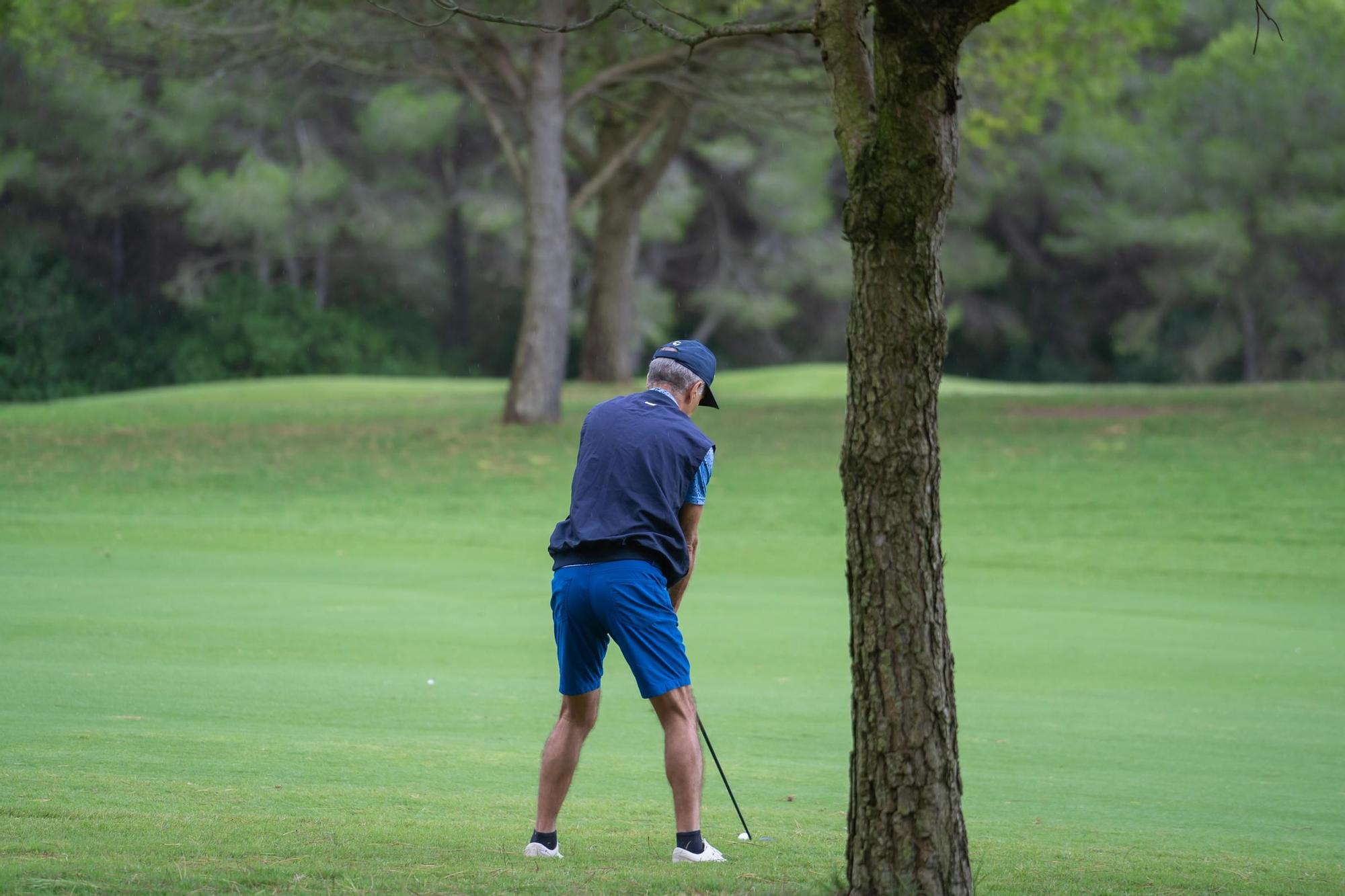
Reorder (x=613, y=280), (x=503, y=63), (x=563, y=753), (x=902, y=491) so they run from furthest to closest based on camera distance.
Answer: (x=613, y=280) → (x=503, y=63) → (x=563, y=753) → (x=902, y=491)

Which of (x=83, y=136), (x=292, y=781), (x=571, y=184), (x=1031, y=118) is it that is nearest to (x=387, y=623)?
(x=292, y=781)

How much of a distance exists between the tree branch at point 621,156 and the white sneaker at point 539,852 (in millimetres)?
22562

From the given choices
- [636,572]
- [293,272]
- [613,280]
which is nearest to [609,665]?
[636,572]

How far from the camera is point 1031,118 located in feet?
90.5

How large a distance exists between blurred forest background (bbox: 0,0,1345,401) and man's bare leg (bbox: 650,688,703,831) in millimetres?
27608

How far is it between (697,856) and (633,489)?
4.12 feet

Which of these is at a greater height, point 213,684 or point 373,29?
point 373,29

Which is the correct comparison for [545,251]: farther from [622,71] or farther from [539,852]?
[539,852]

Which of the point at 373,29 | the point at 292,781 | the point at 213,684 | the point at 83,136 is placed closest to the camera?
the point at 292,781

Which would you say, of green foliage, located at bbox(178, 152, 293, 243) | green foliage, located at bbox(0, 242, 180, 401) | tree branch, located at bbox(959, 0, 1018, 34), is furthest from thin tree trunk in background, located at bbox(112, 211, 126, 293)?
tree branch, located at bbox(959, 0, 1018, 34)

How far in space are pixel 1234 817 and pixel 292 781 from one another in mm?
3935

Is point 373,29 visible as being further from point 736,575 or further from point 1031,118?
point 736,575

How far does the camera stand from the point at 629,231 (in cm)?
3403

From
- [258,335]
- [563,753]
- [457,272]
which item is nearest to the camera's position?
[563,753]
